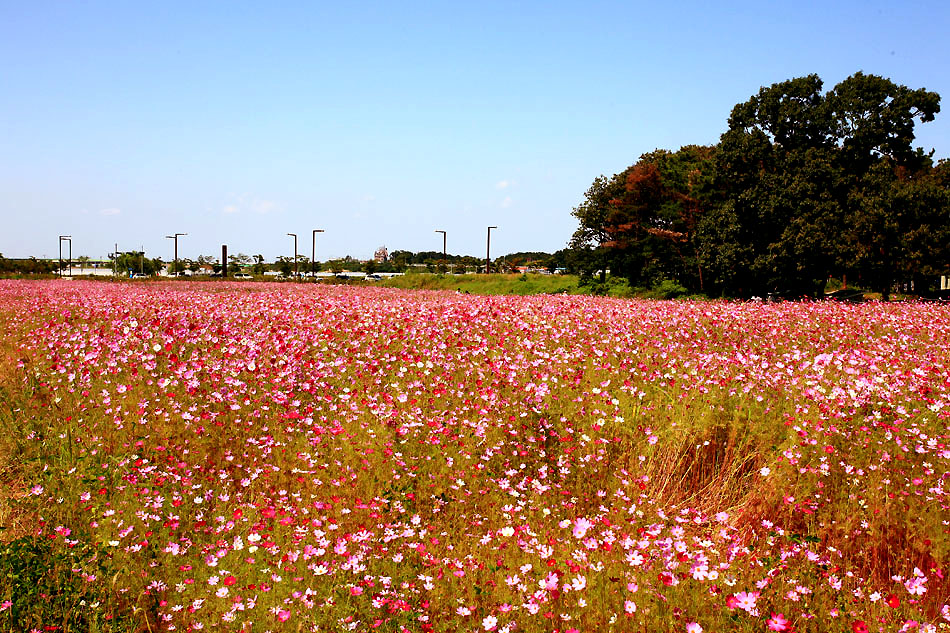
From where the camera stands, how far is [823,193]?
105ft

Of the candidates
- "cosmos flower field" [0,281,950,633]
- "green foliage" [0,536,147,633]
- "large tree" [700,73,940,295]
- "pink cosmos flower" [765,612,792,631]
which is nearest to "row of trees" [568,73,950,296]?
"large tree" [700,73,940,295]

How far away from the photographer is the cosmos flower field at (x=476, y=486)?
3881 mm

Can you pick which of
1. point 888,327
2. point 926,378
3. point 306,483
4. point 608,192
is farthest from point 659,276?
point 306,483

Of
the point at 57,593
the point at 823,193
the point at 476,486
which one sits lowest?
the point at 57,593

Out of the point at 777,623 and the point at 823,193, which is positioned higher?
the point at 823,193

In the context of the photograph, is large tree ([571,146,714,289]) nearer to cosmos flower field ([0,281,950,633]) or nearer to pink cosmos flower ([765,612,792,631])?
cosmos flower field ([0,281,950,633])

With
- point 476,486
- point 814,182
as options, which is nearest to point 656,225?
point 814,182

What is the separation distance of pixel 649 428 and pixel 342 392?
3.82m

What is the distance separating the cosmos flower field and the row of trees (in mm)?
24328

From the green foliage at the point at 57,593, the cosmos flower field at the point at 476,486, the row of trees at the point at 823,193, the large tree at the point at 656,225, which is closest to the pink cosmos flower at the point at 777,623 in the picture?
the cosmos flower field at the point at 476,486

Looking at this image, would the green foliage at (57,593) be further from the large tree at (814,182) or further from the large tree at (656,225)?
the large tree at (656,225)

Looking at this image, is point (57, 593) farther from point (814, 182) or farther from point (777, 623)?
point (814, 182)

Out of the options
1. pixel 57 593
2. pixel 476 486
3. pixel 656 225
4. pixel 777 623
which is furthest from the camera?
Answer: pixel 656 225

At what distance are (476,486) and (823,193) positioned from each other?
3264 cm
